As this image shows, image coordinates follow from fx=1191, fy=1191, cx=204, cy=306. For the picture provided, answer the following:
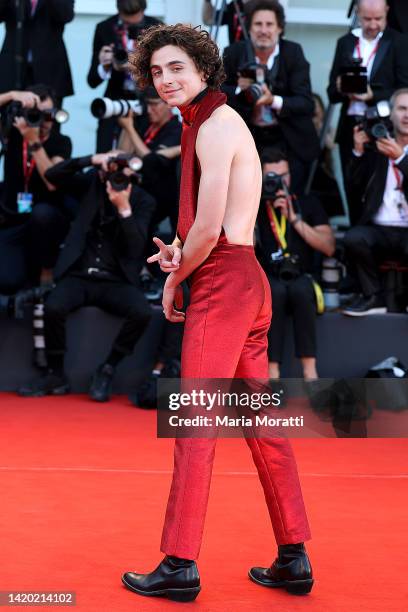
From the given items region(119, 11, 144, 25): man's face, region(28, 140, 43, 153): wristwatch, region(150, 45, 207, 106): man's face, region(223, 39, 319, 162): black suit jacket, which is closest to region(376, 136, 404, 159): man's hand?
region(223, 39, 319, 162): black suit jacket

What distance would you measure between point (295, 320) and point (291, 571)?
11.2 feet

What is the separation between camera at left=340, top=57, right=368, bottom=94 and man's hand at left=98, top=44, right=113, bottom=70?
4.65 ft

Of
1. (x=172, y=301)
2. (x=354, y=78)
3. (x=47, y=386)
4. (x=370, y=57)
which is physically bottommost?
(x=47, y=386)

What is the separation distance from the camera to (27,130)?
280 inches

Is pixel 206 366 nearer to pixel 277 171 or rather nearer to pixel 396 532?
pixel 396 532

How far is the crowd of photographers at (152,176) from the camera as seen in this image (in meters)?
6.82

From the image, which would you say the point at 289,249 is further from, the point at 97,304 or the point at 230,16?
the point at 230,16

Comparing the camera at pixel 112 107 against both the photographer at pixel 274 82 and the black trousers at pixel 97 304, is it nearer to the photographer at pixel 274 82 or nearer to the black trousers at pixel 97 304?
the photographer at pixel 274 82

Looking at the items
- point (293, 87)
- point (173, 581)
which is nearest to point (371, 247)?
point (293, 87)

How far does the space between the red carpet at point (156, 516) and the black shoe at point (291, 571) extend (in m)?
0.03

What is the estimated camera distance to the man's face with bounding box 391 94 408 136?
6.96m

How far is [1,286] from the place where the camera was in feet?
23.2

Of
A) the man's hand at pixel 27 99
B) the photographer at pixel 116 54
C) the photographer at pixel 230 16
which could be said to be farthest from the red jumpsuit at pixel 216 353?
the photographer at pixel 230 16

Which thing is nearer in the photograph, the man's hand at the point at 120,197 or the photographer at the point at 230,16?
the man's hand at the point at 120,197
